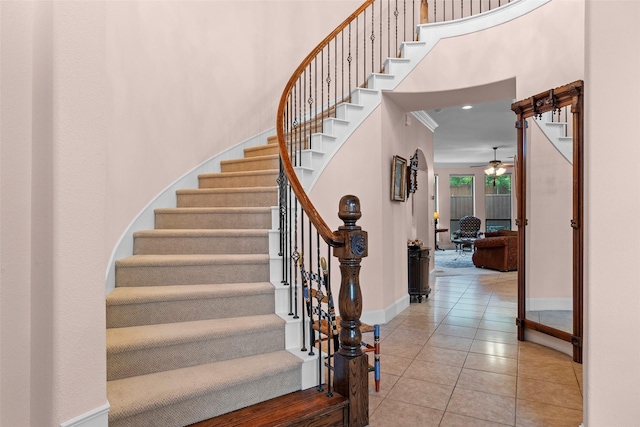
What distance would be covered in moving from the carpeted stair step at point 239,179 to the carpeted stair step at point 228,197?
9.6 inches

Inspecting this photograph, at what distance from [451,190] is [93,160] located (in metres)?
13.7

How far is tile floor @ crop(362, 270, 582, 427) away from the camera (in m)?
2.45

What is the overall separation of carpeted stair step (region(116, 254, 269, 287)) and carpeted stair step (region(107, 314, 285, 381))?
0.40m

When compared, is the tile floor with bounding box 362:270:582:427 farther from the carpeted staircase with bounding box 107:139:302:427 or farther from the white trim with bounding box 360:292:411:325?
the carpeted staircase with bounding box 107:139:302:427

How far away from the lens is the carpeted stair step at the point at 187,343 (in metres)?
2.17

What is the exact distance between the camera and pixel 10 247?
1.51m

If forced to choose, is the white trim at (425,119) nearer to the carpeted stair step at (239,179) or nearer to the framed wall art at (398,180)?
the framed wall art at (398,180)

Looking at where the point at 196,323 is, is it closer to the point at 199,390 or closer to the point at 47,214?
the point at 199,390

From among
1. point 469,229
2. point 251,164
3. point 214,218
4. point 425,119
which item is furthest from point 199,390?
point 469,229

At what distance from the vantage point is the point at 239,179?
4.10m

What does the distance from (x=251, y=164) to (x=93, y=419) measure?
3.07m
